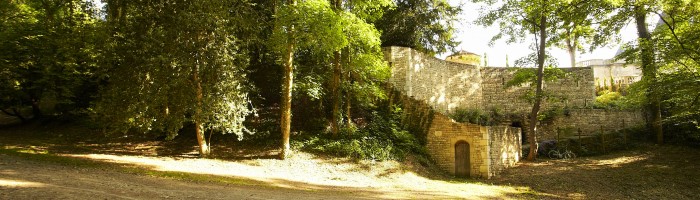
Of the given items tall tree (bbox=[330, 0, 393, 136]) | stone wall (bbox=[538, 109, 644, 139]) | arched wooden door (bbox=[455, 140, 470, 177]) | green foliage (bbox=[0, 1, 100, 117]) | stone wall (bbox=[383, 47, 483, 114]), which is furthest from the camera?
stone wall (bbox=[538, 109, 644, 139])

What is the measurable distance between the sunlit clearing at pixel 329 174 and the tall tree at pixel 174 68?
3.60ft

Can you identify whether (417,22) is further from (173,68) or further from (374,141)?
(173,68)

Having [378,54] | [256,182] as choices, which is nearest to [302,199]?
[256,182]

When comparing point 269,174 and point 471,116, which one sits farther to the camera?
point 471,116

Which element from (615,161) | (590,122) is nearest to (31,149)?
(615,161)

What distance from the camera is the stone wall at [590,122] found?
1961cm

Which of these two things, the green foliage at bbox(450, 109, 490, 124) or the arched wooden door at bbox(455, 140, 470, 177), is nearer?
the arched wooden door at bbox(455, 140, 470, 177)

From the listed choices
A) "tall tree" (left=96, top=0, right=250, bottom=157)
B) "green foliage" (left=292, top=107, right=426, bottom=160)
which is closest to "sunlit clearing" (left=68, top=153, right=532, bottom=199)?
"green foliage" (left=292, top=107, right=426, bottom=160)

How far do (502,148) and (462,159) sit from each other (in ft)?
6.54

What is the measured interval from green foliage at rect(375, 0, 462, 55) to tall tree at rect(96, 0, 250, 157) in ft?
28.1

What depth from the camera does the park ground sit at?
754 cm

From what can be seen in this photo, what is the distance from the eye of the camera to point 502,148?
50.4 feet

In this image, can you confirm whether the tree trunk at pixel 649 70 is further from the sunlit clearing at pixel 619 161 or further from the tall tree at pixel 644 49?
the sunlit clearing at pixel 619 161

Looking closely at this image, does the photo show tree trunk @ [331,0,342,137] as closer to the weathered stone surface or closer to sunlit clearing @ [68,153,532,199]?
sunlit clearing @ [68,153,532,199]
